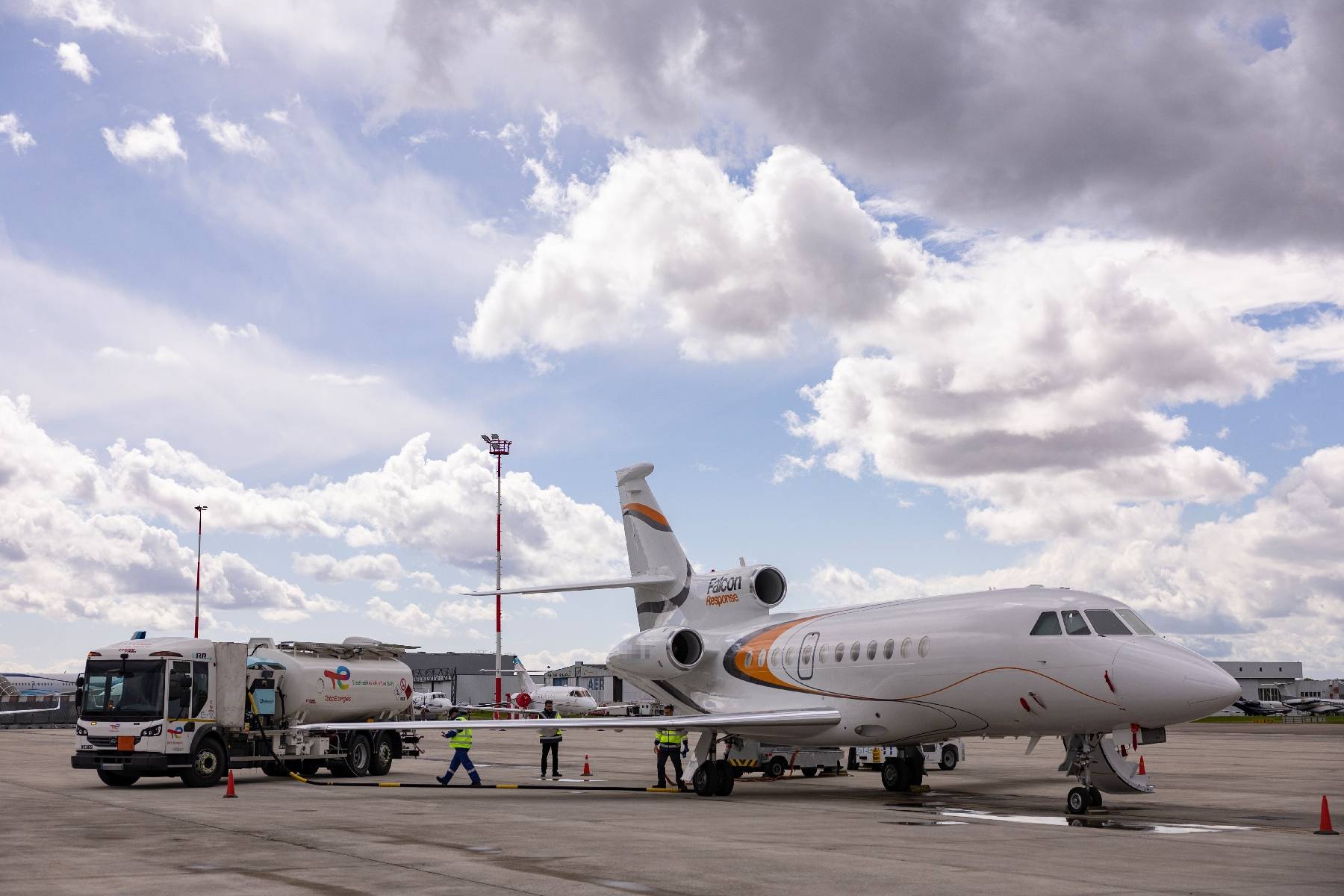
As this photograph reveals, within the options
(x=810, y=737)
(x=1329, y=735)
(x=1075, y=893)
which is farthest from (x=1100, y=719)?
(x=1329, y=735)

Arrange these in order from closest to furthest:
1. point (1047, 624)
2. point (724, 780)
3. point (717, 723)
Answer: point (1047, 624)
point (717, 723)
point (724, 780)

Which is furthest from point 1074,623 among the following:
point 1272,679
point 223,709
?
point 1272,679

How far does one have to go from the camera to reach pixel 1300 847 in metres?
15.4

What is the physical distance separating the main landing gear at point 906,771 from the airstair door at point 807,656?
252 centimetres

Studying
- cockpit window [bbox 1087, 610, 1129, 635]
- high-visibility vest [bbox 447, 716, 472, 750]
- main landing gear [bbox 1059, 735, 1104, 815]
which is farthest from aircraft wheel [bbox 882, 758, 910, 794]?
high-visibility vest [bbox 447, 716, 472, 750]

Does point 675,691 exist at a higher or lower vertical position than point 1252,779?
higher

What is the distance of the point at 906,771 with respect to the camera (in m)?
25.8

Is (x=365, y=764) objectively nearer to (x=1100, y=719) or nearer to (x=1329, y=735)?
(x=1100, y=719)

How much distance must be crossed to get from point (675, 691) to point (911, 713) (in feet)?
25.5

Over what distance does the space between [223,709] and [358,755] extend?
14.7 ft

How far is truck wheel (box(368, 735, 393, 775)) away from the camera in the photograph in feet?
101

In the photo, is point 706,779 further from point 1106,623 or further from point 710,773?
point 1106,623

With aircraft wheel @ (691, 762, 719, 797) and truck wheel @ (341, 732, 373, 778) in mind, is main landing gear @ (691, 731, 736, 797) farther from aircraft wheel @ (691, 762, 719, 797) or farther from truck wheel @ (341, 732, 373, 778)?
truck wheel @ (341, 732, 373, 778)

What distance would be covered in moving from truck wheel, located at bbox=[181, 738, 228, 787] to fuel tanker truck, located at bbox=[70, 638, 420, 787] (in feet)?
0.07
